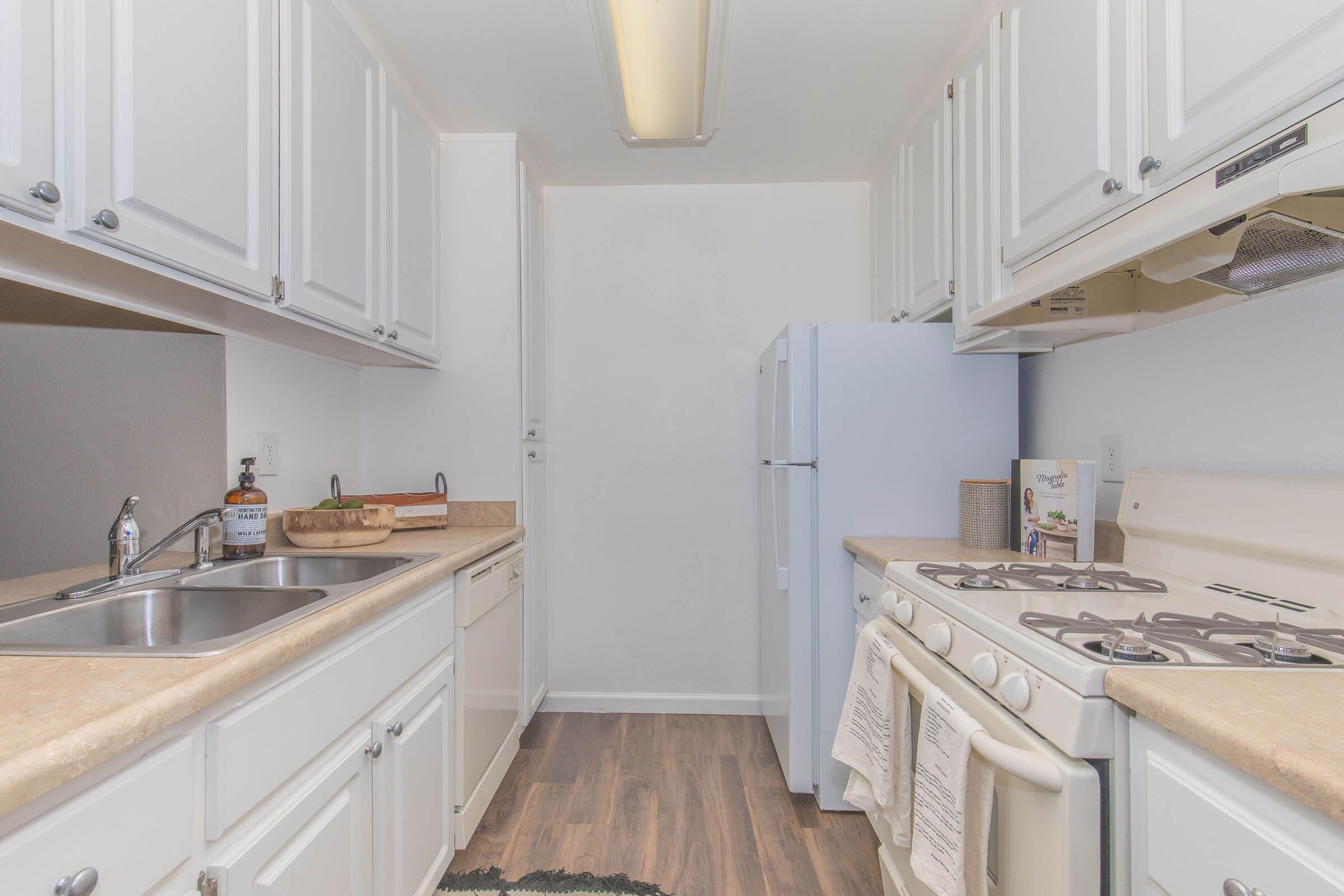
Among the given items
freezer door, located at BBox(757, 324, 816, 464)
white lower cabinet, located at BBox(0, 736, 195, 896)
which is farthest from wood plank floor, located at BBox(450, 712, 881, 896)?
white lower cabinet, located at BBox(0, 736, 195, 896)

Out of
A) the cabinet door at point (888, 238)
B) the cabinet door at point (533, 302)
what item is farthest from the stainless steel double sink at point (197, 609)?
the cabinet door at point (888, 238)

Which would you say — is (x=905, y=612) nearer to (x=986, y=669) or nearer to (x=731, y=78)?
(x=986, y=669)

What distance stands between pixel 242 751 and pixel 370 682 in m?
0.38

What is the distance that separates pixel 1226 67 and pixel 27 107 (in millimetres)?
1800

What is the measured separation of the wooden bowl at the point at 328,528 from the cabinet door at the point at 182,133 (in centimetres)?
67

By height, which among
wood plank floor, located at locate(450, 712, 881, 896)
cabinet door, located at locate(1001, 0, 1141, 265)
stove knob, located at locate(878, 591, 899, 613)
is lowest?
wood plank floor, located at locate(450, 712, 881, 896)

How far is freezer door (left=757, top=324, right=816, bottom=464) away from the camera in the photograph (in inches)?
82.7

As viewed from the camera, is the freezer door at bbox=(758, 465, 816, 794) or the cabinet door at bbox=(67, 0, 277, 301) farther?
the freezer door at bbox=(758, 465, 816, 794)

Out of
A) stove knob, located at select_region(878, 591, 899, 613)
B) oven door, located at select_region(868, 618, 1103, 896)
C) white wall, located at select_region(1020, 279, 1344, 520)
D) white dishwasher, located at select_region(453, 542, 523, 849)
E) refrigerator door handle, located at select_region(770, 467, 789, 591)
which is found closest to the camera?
oven door, located at select_region(868, 618, 1103, 896)

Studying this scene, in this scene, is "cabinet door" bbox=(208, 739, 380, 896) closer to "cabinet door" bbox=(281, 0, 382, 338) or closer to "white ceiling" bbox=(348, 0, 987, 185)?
"cabinet door" bbox=(281, 0, 382, 338)

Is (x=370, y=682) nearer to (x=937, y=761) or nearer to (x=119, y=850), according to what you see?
(x=119, y=850)

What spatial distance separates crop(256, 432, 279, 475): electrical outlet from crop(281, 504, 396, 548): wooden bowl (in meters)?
0.13

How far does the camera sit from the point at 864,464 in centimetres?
207

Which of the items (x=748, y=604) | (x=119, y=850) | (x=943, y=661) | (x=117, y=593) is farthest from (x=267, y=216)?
(x=748, y=604)
